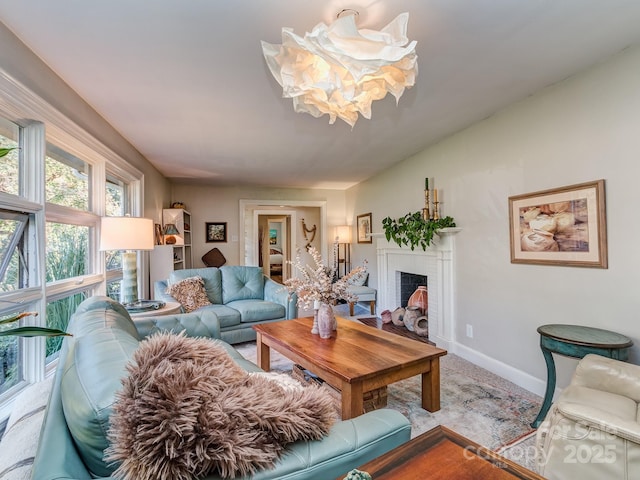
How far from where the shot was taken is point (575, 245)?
2.10m

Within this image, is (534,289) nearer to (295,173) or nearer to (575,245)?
(575,245)

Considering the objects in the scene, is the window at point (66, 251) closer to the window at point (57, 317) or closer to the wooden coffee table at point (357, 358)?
the window at point (57, 317)

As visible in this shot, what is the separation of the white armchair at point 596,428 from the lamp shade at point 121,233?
110 inches

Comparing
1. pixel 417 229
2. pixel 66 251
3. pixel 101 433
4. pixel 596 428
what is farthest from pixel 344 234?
pixel 101 433

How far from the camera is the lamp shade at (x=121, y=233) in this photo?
2.42m

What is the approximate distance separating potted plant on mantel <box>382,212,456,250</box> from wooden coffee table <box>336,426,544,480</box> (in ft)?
8.35

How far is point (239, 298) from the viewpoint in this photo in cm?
379

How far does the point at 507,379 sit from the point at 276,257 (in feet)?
23.6

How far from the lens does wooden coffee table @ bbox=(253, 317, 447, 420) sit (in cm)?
171

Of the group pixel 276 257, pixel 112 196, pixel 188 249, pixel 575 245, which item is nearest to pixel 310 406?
pixel 575 245

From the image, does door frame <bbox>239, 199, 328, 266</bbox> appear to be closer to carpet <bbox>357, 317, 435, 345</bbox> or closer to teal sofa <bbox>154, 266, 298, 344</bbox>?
carpet <bbox>357, 317, 435, 345</bbox>

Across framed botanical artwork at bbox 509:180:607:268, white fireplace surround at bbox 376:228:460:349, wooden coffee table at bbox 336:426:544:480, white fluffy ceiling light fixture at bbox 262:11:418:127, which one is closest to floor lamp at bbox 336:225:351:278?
white fireplace surround at bbox 376:228:460:349

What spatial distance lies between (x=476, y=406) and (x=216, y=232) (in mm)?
4828

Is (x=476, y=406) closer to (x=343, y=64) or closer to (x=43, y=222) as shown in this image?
(x=343, y=64)
